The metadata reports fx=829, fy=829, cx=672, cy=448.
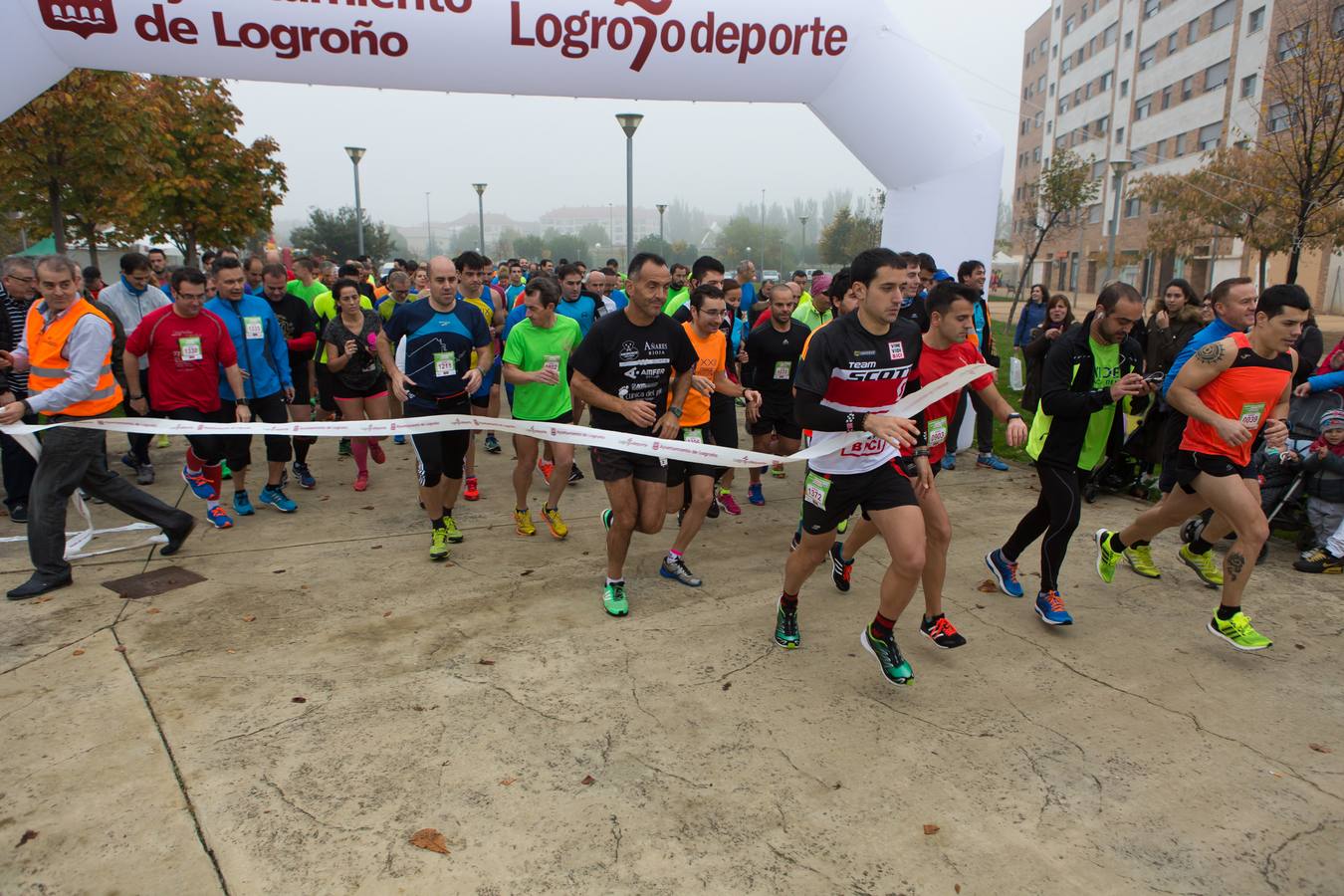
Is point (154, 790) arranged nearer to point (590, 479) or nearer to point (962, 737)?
point (962, 737)

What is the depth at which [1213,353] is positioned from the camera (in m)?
4.24

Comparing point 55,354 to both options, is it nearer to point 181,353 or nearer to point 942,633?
point 181,353

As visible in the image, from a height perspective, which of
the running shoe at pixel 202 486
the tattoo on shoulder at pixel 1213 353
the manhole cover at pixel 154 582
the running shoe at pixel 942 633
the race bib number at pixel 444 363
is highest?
the tattoo on shoulder at pixel 1213 353

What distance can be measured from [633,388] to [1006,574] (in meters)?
2.55

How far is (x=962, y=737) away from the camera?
3.51 metres

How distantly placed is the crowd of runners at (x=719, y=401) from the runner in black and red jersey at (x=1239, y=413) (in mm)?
12

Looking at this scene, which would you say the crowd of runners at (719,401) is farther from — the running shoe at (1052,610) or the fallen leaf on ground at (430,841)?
the fallen leaf on ground at (430,841)

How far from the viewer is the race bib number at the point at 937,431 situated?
14.4 ft

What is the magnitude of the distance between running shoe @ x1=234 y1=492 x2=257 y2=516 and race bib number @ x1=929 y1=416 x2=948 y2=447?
5.31m

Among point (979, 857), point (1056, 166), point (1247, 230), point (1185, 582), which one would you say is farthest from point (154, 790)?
point (1056, 166)

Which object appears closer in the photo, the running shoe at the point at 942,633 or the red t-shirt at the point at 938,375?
the running shoe at the point at 942,633

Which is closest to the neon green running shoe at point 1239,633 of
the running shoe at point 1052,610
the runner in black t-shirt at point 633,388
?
the running shoe at point 1052,610

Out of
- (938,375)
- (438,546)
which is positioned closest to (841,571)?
(938,375)

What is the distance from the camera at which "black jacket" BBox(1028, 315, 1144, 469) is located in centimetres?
450
